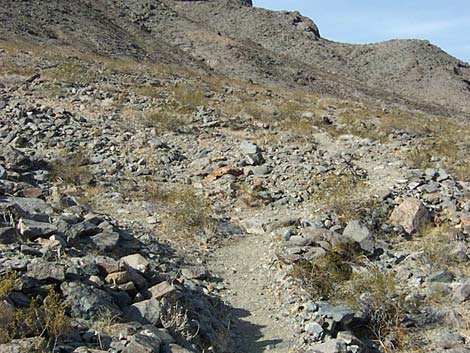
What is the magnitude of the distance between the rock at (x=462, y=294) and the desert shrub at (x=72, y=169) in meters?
5.99

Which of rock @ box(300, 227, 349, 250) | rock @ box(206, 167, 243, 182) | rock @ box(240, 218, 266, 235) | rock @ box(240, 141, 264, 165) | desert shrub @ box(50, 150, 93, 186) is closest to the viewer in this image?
rock @ box(300, 227, 349, 250)

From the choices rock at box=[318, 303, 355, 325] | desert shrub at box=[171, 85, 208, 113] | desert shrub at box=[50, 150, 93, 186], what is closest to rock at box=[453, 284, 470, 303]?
rock at box=[318, 303, 355, 325]

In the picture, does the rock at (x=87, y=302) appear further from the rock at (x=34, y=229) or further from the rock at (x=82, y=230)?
the rock at (x=82, y=230)

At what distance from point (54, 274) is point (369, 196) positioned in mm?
5720

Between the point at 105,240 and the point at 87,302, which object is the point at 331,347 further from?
the point at 105,240

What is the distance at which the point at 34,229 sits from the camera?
554 centimetres

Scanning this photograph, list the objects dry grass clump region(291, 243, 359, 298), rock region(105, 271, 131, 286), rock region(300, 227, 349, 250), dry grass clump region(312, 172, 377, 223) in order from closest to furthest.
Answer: rock region(105, 271, 131, 286) < dry grass clump region(291, 243, 359, 298) < rock region(300, 227, 349, 250) < dry grass clump region(312, 172, 377, 223)

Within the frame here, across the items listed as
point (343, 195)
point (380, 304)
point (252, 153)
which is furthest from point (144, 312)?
point (252, 153)

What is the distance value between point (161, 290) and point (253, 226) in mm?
3305

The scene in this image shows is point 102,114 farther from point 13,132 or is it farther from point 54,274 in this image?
point 54,274

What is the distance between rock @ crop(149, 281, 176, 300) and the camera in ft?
16.9

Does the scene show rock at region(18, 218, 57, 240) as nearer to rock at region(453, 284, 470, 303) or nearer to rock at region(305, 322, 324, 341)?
rock at region(305, 322, 324, 341)

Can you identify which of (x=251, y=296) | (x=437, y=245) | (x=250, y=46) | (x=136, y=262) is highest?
(x=250, y=46)

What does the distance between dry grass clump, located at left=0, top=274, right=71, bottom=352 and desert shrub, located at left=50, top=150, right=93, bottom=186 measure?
506cm
